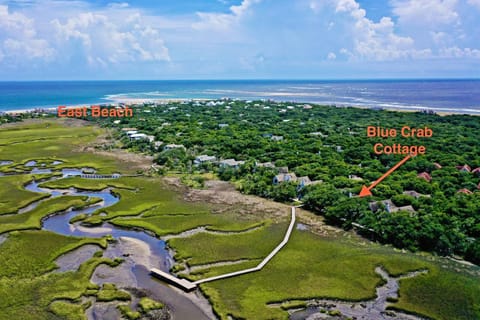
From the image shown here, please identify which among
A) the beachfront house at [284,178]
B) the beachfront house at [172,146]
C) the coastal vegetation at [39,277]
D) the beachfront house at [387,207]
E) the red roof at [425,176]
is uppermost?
the beachfront house at [172,146]

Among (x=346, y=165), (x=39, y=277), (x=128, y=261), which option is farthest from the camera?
(x=346, y=165)

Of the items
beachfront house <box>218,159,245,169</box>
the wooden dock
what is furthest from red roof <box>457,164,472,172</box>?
the wooden dock

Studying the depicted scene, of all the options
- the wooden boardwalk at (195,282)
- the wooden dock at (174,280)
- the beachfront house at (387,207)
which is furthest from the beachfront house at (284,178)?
the wooden dock at (174,280)

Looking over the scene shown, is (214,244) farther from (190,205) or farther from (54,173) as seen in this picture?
(54,173)

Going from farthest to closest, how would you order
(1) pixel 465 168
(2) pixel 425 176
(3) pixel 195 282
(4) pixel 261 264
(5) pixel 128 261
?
(1) pixel 465 168, (2) pixel 425 176, (5) pixel 128 261, (4) pixel 261 264, (3) pixel 195 282

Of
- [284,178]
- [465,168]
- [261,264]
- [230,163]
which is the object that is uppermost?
[465,168]

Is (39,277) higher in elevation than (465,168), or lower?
lower

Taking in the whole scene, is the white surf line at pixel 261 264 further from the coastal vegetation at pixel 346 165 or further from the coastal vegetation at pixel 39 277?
the coastal vegetation at pixel 39 277

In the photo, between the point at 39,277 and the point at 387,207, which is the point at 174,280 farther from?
the point at 387,207

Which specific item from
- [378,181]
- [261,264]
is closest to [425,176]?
[378,181]

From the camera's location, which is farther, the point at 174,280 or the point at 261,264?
the point at 261,264
